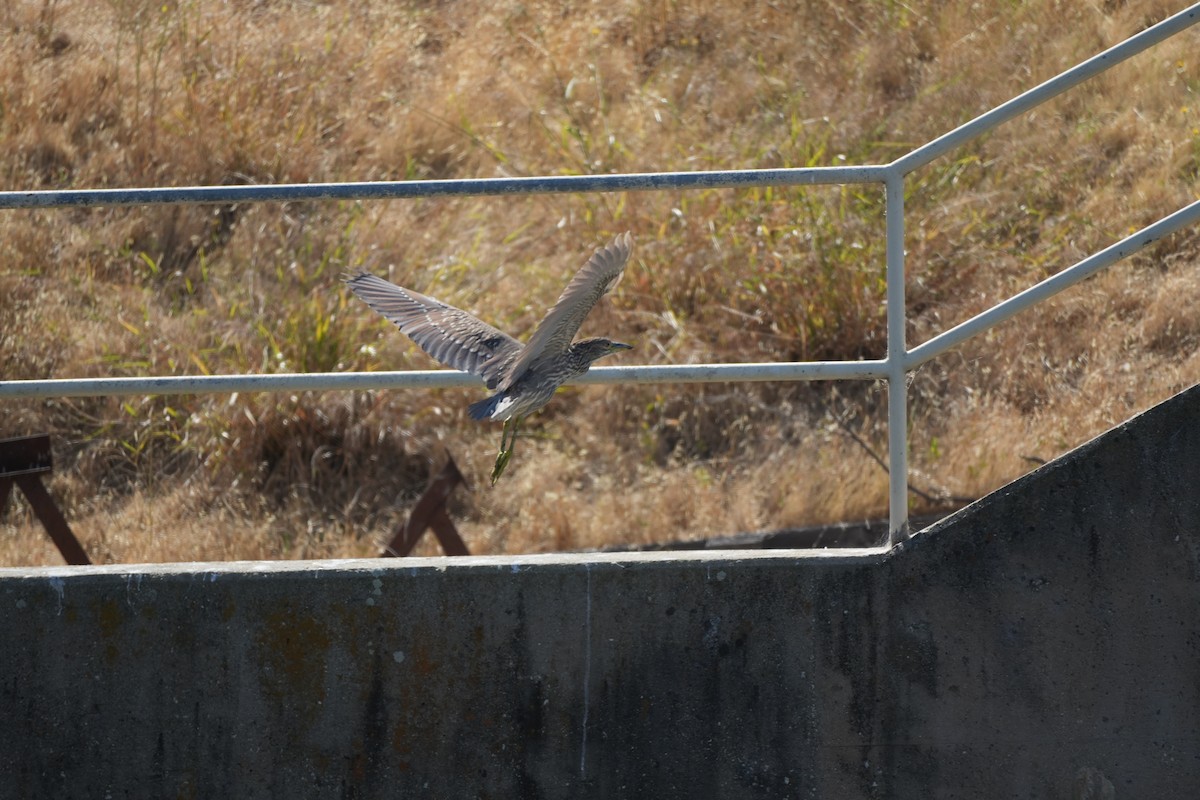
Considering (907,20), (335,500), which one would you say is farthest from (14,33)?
(907,20)

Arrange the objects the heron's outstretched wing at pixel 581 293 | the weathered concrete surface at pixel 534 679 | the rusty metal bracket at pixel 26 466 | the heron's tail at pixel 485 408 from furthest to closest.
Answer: the rusty metal bracket at pixel 26 466, the heron's tail at pixel 485 408, the heron's outstretched wing at pixel 581 293, the weathered concrete surface at pixel 534 679

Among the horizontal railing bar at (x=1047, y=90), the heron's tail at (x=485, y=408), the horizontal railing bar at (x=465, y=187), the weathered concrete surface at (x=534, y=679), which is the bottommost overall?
the weathered concrete surface at (x=534, y=679)

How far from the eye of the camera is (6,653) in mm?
3086

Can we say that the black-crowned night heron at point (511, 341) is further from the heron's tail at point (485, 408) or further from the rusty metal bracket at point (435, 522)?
the rusty metal bracket at point (435, 522)

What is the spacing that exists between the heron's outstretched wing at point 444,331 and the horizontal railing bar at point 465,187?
57 cm

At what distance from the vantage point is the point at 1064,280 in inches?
115

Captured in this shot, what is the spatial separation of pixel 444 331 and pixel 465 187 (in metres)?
0.76

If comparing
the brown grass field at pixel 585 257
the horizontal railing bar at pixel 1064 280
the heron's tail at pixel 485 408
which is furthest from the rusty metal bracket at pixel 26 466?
the horizontal railing bar at pixel 1064 280

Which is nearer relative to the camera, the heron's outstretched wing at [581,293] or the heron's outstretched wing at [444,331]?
the heron's outstretched wing at [581,293]

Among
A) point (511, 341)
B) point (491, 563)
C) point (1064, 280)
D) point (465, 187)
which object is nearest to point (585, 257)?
point (511, 341)

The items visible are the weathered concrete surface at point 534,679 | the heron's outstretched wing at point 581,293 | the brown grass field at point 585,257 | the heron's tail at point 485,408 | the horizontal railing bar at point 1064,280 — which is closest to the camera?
the horizontal railing bar at point 1064,280

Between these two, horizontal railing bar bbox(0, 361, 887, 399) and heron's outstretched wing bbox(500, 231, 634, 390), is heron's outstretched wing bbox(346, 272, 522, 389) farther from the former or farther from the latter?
horizontal railing bar bbox(0, 361, 887, 399)

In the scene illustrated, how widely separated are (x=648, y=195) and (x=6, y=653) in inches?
191

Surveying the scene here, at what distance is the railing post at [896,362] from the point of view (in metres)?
2.98
